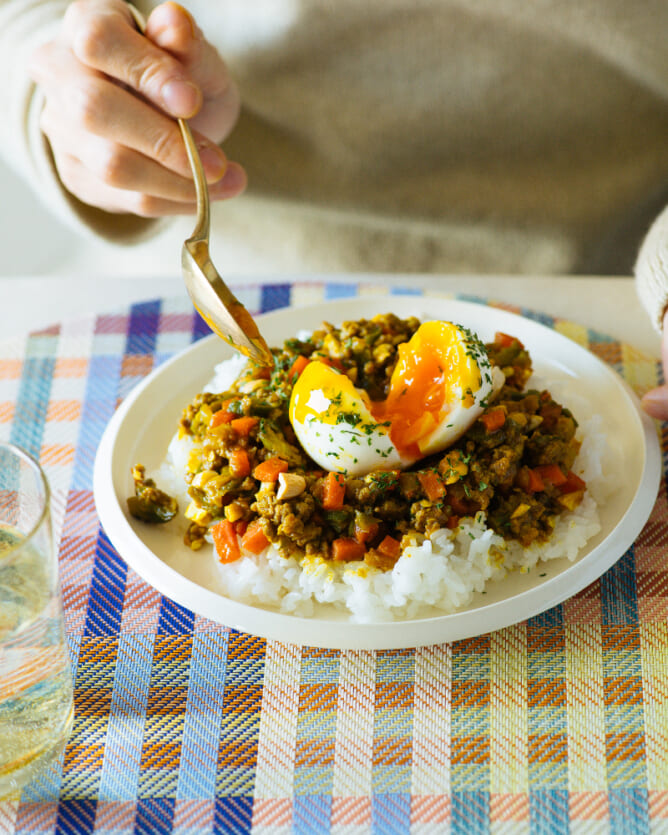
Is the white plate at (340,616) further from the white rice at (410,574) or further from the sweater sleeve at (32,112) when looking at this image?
the sweater sleeve at (32,112)

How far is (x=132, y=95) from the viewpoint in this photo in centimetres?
239

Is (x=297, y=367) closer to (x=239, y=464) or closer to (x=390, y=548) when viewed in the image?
(x=239, y=464)

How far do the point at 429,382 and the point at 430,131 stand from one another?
67.0 inches

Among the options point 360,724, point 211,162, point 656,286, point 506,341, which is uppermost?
point 211,162

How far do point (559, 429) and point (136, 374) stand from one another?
1.43 m

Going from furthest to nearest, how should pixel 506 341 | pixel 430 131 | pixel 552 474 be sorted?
pixel 430 131, pixel 506 341, pixel 552 474

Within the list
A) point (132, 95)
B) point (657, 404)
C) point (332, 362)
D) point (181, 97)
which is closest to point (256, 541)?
point (332, 362)

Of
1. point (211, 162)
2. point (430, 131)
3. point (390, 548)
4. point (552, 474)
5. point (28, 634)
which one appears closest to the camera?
point (28, 634)

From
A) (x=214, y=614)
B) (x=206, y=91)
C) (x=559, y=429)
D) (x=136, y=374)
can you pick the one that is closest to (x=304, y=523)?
(x=214, y=614)

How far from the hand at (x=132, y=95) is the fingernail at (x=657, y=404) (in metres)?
1.45

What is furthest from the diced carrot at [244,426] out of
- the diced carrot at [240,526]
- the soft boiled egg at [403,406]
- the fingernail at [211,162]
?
the fingernail at [211,162]

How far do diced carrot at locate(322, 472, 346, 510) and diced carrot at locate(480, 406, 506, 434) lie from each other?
39 centimetres

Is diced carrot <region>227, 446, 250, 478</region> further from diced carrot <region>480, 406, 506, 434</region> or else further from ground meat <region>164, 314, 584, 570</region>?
diced carrot <region>480, 406, 506, 434</region>

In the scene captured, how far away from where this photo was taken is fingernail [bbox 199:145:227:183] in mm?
2498
